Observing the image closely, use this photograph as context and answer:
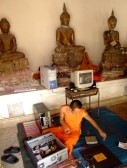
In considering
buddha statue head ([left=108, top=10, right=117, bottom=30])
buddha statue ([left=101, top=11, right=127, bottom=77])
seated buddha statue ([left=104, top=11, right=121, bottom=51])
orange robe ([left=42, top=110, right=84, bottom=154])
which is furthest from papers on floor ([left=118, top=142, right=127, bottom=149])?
buddha statue head ([left=108, top=10, right=117, bottom=30])

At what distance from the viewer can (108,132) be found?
10.1ft

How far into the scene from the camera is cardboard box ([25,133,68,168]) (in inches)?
86.7

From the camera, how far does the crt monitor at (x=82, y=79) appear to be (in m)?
3.29

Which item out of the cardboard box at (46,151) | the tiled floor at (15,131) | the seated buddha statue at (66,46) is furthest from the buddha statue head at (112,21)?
the cardboard box at (46,151)

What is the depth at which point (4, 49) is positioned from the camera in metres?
3.94

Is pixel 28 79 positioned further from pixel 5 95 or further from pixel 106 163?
pixel 106 163

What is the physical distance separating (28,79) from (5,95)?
598 mm

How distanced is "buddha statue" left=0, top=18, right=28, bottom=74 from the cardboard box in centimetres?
165

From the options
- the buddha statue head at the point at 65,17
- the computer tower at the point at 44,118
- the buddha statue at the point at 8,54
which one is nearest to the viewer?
the computer tower at the point at 44,118

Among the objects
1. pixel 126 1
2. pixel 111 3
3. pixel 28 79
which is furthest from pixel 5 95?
pixel 126 1

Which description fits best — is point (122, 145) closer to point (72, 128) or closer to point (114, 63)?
point (72, 128)

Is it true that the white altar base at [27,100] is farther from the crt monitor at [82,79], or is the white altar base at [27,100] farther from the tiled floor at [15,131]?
the crt monitor at [82,79]

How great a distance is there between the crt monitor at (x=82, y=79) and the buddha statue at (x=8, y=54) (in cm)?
110

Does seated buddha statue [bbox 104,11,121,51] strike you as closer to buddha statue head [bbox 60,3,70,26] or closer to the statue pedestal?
the statue pedestal
